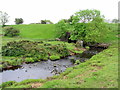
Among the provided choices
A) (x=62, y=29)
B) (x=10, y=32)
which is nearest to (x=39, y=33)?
(x=62, y=29)

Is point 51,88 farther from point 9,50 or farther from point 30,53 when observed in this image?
point 9,50

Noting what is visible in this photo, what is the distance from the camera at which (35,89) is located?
55.0ft

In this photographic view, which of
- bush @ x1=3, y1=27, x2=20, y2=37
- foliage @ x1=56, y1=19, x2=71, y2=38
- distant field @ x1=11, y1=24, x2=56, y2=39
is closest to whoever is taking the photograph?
foliage @ x1=56, y1=19, x2=71, y2=38

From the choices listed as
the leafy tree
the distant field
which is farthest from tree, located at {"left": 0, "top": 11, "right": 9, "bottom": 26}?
the leafy tree

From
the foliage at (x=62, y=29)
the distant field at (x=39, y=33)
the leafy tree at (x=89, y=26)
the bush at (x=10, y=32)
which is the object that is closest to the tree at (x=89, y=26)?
the leafy tree at (x=89, y=26)

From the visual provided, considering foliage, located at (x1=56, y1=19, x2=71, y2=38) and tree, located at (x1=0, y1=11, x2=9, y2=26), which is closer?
foliage, located at (x1=56, y1=19, x2=71, y2=38)

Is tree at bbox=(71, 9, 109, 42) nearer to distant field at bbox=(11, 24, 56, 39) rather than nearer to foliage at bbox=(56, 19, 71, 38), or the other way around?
foliage at bbox=(56, 19, 71, 38)

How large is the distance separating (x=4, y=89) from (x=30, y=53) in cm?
2165

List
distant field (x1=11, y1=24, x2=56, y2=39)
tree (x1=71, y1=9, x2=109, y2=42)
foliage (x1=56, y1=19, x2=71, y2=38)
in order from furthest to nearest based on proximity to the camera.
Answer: distant field (x1=11, y1=24, x2=56, y2=39) < foliage (x1=56, y1=19, x2=71, y2=38) < tree (x1=71, y1=9, x2=109, y2=42)

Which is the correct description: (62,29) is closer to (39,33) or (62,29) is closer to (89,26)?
(39,33)

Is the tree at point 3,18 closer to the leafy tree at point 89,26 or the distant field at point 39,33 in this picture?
the distant field at point 39,33

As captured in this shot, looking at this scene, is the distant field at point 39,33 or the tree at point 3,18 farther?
the tree at point 3,18

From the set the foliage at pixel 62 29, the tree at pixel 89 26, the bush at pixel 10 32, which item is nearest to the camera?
the tree at pixel 89 26

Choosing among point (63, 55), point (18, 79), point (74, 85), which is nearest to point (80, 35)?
point (63, 55)
